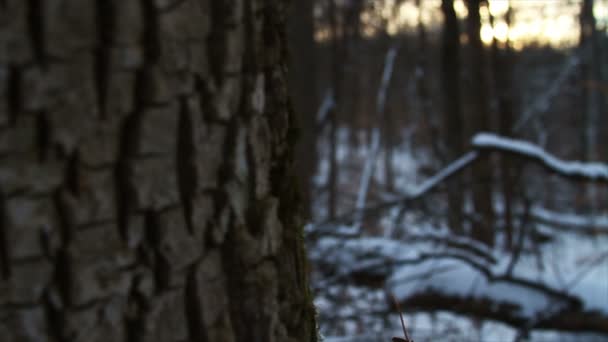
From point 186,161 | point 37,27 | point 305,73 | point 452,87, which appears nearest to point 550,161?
point 305,73

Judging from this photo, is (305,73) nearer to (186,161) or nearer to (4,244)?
(186,161)

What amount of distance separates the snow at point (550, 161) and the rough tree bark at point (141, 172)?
346 cm

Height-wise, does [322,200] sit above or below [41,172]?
below

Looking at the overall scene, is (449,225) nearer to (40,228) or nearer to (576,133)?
(40,228)

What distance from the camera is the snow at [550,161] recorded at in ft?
12.7

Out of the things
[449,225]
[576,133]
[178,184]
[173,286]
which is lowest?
[576,133]

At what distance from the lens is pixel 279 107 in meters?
0.85

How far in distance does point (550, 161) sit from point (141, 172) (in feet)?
12.3

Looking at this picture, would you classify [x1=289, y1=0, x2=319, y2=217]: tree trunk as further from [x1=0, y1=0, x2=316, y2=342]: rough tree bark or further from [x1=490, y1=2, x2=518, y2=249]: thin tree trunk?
[x1=0, y1=0, x2=316, y2=342]: rough tree bark

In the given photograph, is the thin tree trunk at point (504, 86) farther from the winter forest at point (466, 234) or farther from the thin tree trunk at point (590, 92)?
the thin tree trunk at point (590, 92)

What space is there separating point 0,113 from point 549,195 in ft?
25.4

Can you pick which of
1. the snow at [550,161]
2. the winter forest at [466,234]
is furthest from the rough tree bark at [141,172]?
the snow at [550,161]

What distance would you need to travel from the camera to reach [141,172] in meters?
0.66

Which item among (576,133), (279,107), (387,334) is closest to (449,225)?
(387,334)
